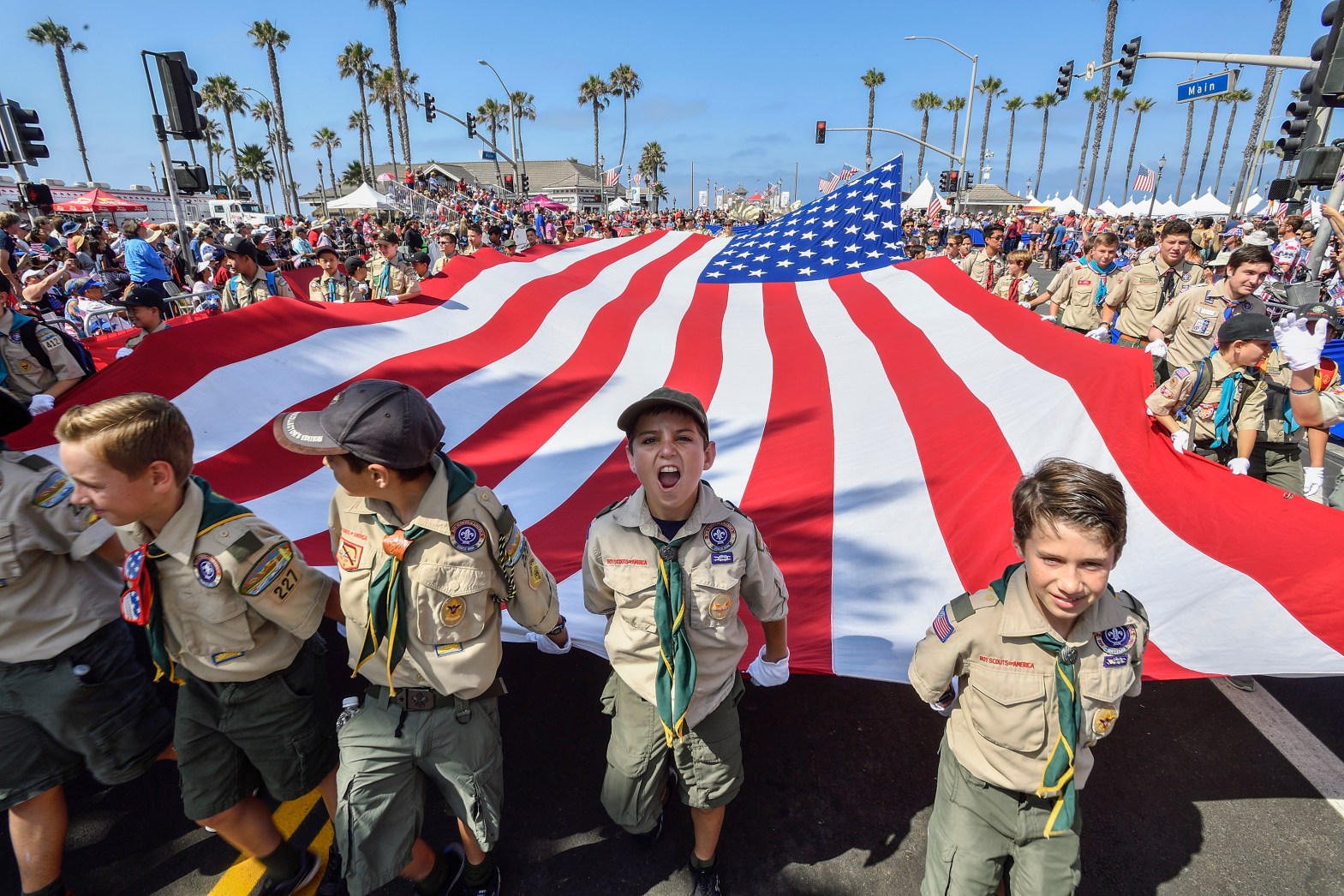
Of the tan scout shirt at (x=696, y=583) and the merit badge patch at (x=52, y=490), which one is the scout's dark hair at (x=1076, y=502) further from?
the merit badge patch at (x=52, y=490)

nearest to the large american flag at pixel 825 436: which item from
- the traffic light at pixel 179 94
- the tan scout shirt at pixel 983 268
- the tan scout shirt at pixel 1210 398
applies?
the tan scout shirt at pixel 1210 398

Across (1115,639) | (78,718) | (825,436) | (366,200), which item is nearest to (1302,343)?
(825,436)

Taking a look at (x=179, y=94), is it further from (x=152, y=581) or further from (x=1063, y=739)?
(x=1063, y=739)

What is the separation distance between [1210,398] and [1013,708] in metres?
2.73

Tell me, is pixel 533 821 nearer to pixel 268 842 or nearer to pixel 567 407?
pixel 268 842

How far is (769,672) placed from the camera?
2.09 metres

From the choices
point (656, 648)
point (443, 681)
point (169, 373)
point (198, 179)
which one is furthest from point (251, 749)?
point (198, 179)

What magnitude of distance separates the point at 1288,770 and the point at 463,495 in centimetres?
320

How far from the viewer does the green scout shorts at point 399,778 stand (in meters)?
1.72

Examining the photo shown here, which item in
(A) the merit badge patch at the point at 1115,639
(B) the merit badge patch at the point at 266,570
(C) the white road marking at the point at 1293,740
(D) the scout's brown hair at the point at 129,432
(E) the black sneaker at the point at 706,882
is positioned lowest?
(C) the white road marking at the point at 1293,740

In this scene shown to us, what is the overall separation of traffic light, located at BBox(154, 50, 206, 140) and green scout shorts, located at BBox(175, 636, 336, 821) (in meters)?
6.45

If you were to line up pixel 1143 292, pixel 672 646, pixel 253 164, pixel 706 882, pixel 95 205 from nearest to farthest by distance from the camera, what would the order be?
pixel 672 646 < pixel 706 882 < pixel 1143 292 < pixel 95 205 < pixel 253 164

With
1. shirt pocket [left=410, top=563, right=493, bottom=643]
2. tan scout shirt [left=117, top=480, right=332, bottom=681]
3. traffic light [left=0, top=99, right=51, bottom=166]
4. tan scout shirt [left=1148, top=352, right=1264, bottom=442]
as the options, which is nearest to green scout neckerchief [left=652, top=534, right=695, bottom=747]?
shirt pocket [left=410, top=563, right=493, bottom=643]

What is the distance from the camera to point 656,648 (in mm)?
1847
